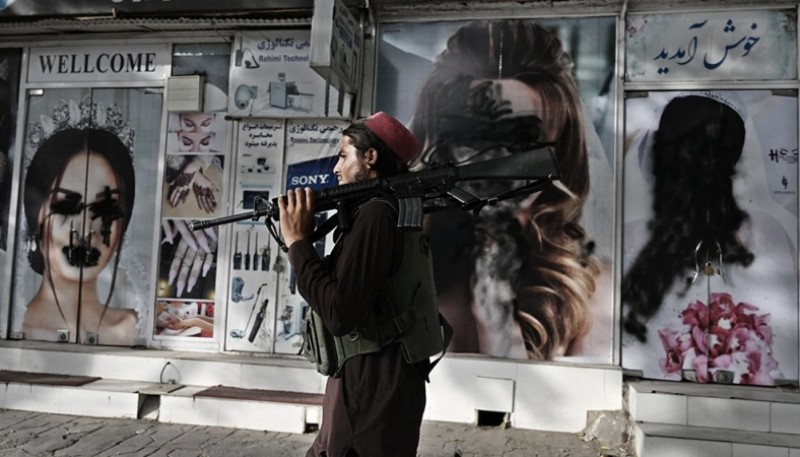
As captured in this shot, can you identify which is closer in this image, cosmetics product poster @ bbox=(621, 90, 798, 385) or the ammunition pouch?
the ammunition pouch

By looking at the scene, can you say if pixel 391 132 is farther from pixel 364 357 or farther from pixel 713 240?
pixel 713 240

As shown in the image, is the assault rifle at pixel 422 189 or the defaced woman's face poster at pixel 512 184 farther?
the defaced woman's face poster at pixel 512 184

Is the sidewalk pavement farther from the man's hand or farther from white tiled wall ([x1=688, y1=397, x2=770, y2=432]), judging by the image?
the man's hand

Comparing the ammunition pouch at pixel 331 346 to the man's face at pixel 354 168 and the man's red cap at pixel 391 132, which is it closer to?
the man's face at pixel 354 168

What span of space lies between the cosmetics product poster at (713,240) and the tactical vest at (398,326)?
4.09 meters

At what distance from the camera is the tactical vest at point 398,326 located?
186 cm

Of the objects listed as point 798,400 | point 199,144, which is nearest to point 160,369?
point 199,144

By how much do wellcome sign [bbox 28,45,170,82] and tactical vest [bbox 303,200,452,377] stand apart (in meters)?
5.49

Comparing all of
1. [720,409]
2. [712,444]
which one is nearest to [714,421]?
[720,409]

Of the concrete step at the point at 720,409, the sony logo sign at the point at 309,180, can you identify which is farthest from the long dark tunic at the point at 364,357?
the sony logo sign at the point at 309,180

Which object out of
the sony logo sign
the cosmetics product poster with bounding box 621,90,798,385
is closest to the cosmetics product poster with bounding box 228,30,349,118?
the sony logo sign

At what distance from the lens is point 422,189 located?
6.59 ft

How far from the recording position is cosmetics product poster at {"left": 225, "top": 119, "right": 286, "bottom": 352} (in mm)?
6129

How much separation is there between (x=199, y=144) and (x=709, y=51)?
16.5ft
